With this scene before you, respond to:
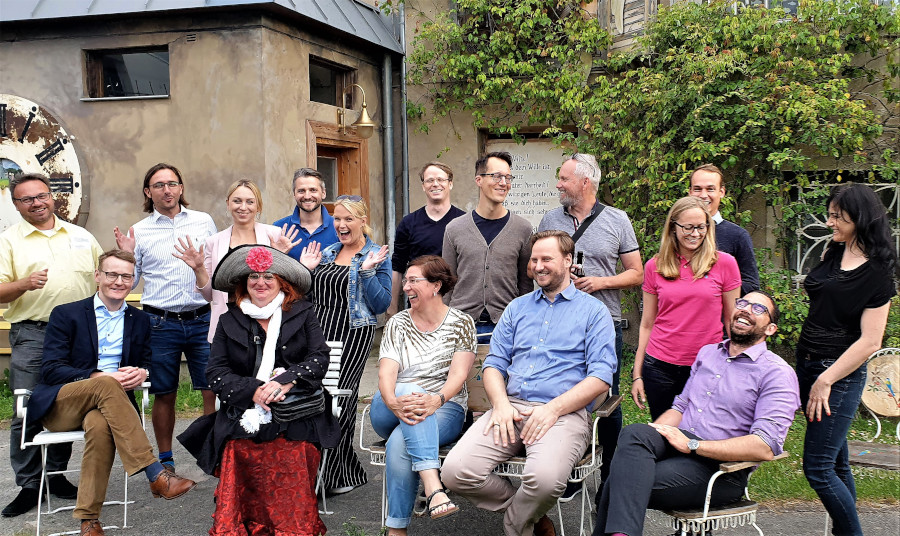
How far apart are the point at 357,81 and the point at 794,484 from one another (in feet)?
21.6

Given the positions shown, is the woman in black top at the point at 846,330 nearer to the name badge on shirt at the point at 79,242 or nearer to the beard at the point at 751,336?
the beard at the point at 751,336

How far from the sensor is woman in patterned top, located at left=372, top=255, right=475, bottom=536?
12.9 ft

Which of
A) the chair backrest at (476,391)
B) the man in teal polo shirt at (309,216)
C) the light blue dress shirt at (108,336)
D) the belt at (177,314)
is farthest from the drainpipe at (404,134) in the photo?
the chair backrest at (476,391)

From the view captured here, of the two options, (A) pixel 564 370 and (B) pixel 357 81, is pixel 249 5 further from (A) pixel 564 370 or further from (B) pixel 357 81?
(A) pixel 564 370

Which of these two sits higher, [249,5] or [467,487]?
[249,5]

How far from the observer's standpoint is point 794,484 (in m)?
4.89

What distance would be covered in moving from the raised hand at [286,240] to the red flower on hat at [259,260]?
1.59 feet

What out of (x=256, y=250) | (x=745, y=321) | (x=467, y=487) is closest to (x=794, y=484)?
(x=745, y=321)

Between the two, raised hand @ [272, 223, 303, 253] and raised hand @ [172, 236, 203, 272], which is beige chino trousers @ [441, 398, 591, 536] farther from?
raised hand @ [172, 236, 203, 272]

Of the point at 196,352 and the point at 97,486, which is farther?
the point at 196,352

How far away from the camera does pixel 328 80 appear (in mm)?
9164

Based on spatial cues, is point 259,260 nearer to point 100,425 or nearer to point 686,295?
point 100,425

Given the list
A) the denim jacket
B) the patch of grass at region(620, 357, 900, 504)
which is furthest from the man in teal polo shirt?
the patch of grass at region(620, 357, 900, 504)

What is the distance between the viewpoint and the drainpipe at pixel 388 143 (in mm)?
9531
